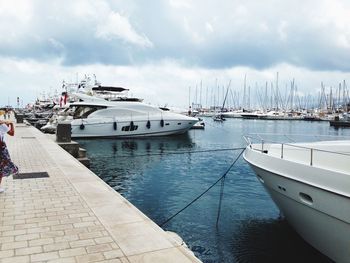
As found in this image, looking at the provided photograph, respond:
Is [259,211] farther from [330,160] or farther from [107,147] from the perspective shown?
[107,147]

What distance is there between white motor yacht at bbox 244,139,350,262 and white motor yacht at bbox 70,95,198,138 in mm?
28968

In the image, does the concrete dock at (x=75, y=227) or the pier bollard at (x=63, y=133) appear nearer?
the concrete dock at (x=75, y=227)

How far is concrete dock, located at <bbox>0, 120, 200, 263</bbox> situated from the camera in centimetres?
464

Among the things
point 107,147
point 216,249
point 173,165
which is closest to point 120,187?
point 173,165

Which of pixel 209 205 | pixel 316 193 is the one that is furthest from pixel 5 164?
pixel 209 205

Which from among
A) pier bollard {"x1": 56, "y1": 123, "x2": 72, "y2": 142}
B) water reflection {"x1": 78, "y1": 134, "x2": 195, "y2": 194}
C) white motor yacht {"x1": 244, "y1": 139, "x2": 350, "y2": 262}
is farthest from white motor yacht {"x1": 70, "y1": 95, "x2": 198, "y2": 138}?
white motor yacht {"x1": 244, "y1": 139, "x2": 350, "y2": 262}

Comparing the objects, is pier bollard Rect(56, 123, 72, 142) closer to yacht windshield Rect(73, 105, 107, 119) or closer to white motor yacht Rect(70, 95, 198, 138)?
white motor yacht Rect(70, 95, 198, 138)

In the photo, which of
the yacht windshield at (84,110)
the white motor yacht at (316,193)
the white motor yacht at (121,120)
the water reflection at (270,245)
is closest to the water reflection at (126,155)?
the white motor yacht at (121,120)

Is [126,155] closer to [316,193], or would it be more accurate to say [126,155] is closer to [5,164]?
[5,164]

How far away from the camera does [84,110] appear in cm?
3931

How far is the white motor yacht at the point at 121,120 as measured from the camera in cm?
3659

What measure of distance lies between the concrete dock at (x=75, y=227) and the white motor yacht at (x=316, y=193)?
311cm

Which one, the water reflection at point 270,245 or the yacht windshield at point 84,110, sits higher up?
the yacht windshield at point 84,110

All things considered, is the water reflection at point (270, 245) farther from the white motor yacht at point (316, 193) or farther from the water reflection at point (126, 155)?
the water reflection at point (126, 155)
